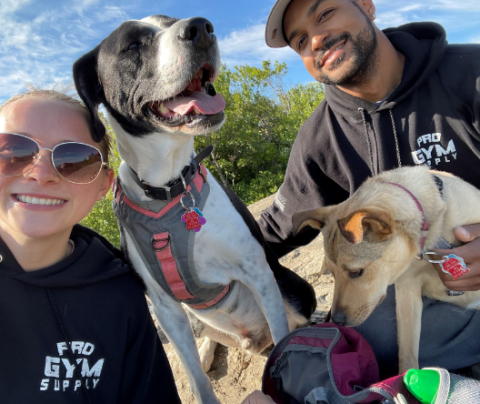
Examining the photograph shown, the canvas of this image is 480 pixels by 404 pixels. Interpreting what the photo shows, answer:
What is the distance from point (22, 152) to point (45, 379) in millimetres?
Result: 1158

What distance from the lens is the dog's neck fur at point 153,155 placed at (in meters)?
2.25

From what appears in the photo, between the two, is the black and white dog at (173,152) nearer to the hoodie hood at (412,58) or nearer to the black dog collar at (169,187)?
the black dog collar at (169,187)

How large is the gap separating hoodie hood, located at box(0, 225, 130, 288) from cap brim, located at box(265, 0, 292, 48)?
235 cm

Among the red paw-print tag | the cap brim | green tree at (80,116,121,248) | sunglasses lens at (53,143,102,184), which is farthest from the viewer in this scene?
green tree at (80,116,121,248)

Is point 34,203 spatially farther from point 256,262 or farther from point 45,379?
A: point 256,262

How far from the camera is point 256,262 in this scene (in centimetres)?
245

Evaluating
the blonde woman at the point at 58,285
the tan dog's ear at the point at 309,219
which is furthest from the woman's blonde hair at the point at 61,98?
the tan dog's ear at the point at 309,219

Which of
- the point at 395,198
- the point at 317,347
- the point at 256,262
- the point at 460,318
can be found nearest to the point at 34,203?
the point at 256,262

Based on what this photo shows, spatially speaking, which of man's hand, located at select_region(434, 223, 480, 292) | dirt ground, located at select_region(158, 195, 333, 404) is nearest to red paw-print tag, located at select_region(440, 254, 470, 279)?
man's hand, located at select_region(434, 223, 480, 292)

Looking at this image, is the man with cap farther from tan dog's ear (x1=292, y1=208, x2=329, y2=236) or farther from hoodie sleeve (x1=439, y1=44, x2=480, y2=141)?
tan dog's ear (x1=292, y1=208, x2=329, y2=236)

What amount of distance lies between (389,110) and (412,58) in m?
0.44

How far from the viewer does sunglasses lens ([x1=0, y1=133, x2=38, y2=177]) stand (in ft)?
5.56

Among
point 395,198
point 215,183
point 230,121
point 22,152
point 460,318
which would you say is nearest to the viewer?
point 22,152

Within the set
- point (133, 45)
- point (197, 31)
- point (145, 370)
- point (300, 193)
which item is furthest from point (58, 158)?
point (300, 193)
